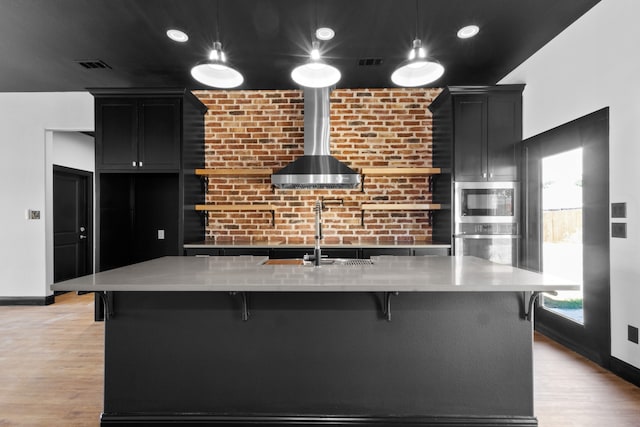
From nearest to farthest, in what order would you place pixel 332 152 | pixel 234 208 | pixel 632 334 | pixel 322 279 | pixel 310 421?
pixel 322 279 < pixel 310 421 < pixel 632 334 < pixel 234 208 < pixel 332 152

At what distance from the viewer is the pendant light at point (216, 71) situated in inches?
86.6

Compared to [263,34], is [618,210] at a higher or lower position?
lower

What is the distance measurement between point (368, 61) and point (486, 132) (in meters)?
1.50

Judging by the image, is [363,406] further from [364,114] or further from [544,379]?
[364,114]

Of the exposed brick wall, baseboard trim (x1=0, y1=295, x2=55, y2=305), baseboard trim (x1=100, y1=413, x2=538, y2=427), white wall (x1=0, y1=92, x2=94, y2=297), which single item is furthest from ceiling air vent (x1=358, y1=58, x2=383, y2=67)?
baseboard trim (x1=0, y1=295, x2=55, y2=305)

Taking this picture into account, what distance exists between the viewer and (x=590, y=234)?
3105 mm

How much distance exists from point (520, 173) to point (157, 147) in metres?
4.05

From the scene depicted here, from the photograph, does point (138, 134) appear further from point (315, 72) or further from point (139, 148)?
point (315, 72)

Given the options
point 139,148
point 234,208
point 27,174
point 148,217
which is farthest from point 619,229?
point 27,174

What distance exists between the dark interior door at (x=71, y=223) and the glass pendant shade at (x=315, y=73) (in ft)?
16.4

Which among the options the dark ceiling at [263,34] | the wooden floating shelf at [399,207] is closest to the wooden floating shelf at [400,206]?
the wooden floating shelf at [399,207]

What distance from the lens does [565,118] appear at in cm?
335

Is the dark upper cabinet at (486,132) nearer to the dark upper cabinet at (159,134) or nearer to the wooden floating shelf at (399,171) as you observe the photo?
the wooden floating shelf at (399,171)

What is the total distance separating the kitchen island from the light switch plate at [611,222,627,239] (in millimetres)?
1261
